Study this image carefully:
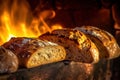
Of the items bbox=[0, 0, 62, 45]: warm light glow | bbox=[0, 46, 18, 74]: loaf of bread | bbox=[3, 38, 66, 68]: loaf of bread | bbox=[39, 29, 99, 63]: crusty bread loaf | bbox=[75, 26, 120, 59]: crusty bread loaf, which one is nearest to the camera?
bbox=[0, 46, 18, 74]: loaf of bread

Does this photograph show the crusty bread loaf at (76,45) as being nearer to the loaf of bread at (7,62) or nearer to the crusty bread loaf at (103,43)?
the crusty bread loaf at (103,43)

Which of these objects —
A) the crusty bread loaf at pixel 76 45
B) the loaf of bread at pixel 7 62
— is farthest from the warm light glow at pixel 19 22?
the loaf of bread at pixel 7 62

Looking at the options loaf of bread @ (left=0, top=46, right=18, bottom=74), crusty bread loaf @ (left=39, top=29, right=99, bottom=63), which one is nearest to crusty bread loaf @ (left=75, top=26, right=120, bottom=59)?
crusty bread loaf @ (left=39, top=29, right=99, bottom=63)

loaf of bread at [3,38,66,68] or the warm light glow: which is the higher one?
the warm light glow

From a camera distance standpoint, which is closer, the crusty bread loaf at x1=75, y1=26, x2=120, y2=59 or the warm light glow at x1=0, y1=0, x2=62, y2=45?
the crusty bread loaf at x1=75, y1=26, x2=120, y2=59

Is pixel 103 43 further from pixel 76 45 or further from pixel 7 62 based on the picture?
pixel 7 62

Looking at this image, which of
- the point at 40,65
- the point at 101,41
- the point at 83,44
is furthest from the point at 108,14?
the point at 40,65

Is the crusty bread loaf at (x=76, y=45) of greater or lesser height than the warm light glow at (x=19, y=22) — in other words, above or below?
below

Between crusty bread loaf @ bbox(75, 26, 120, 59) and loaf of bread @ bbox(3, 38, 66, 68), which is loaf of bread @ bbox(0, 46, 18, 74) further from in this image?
crusty bread loaf @ bbox(75, 26, 120, 59)
